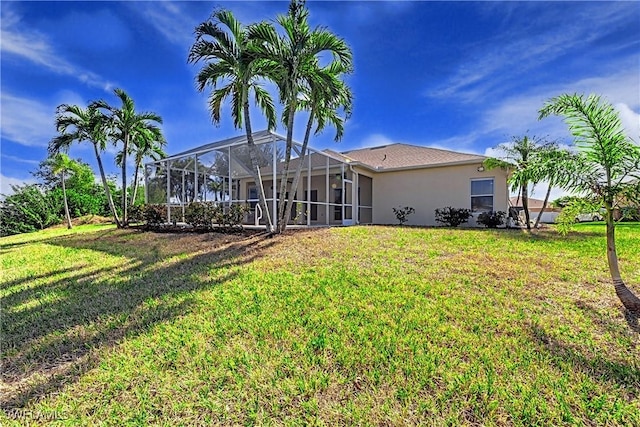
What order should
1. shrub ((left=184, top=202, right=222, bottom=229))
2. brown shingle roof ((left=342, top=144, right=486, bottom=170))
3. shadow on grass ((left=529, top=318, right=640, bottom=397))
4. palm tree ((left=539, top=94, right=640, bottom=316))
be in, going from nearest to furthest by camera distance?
shadow on grass ((left=529, top=318, right=640, bottom=397)) < palm tree ((left=539, top=94, right=640, bottom=316)) < shrub ((left=184, top=202, right=222, bottom=229)) < brown shingle roof ((left=342, top=144, right=486, bottom=170))

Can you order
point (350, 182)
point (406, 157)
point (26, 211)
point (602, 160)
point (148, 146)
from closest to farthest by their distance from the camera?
point (602, 160) < point (350, 182) < point (148, 146) < point (406, 157) < point (26, 211)

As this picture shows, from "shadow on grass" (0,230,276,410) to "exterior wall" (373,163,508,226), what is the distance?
9385mm

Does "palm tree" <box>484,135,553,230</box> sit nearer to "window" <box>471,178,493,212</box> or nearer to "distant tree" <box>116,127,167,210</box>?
"window" <box>471,178,493,212</box>

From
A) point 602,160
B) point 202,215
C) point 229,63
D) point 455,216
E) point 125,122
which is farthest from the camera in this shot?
point 125,122

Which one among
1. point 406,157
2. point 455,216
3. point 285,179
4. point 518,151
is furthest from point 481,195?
point 285,179

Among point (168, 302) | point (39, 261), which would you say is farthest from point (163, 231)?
point (168, 302)

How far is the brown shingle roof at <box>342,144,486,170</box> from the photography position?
1534 centimetres

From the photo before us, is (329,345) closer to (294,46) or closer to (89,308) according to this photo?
(89,308)

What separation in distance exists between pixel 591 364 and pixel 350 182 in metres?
12.8

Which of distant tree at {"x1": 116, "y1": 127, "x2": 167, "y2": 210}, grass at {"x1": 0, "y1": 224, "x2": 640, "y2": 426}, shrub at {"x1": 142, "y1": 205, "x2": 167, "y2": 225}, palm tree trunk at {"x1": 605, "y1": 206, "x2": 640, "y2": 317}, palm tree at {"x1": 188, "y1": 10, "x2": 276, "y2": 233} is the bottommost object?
grass at {"x1": 0, "y1": 224, "x2": 640, "y2": 426}

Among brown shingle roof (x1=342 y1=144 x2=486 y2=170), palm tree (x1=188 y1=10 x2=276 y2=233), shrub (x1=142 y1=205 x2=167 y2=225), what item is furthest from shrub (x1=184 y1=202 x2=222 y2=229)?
brown shingle roof (x1=342 y1=144 x2=486 y2=170)

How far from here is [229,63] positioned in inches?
384

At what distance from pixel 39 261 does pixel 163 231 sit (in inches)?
194

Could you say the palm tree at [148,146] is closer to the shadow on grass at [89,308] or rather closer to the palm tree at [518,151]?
the shadow on grass at [89,308]
